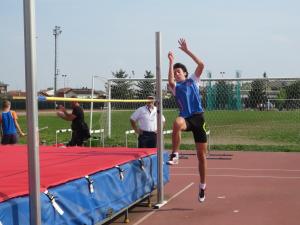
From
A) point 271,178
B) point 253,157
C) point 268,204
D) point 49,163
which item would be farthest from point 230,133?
point 49,163

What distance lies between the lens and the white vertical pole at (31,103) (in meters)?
4.10

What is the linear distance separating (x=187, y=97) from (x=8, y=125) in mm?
6991

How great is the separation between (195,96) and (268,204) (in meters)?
2.26

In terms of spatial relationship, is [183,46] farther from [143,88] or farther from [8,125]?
[143,88]

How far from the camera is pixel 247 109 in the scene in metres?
21.6

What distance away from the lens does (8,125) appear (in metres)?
12.9

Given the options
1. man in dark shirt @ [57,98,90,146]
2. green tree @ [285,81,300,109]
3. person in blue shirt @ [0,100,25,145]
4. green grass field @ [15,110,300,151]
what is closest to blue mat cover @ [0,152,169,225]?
man in dark shirt @ [57,98,90,146]

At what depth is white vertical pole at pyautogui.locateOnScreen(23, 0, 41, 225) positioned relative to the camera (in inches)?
161

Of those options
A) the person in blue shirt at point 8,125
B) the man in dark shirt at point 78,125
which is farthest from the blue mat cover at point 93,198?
the person in blue shirt at point 8,125

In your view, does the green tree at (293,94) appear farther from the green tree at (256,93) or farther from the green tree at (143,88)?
the green tree at (143,88)

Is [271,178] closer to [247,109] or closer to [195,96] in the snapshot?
[195,96]

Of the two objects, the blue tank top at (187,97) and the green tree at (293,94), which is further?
the green tree at (293,94)

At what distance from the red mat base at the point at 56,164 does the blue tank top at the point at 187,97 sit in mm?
999

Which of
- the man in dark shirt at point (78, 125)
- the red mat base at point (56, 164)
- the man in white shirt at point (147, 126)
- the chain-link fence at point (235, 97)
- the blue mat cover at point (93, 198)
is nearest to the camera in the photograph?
the blue mat cover at point (93, 198)
